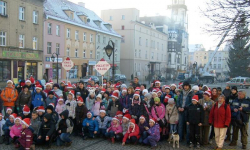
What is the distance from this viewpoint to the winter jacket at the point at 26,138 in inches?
299

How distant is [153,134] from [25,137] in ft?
12.8

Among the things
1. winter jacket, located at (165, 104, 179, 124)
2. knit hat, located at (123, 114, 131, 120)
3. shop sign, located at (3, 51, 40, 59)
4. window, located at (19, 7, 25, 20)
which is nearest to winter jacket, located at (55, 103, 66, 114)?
knit hat, located at (123, 114, 131, 120)

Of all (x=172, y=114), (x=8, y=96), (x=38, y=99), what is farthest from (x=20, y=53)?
(x=172, y=114)

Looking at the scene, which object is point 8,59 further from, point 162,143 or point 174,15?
point 174,15

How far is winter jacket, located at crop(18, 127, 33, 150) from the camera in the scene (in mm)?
7602

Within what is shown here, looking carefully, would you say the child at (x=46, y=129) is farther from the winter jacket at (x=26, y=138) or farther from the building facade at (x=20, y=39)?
the building facade at (x=20, y=39)

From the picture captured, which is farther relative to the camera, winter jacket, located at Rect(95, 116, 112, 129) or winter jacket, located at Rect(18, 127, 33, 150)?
winter jacket, located at Rect(95, 116, 112, 129)

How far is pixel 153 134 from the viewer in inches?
Result: 325

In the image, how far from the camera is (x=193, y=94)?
28.0ft

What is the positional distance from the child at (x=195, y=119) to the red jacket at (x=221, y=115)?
0.36 m

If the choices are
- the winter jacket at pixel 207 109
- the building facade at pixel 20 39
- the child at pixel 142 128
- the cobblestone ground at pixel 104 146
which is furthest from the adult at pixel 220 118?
the building facade at pixel 20 39

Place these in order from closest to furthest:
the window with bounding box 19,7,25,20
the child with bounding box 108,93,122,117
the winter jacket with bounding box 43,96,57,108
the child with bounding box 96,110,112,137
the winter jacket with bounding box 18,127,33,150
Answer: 1. the winter jacket with bounding box 18,127,33,150
2. the child with bounding box 96,110,112,137
3. the winter jacket with bounding box 43,96,57,108
4. the child with bounding box 108,93,122,117
5. the window with bounding box 19,7,25,20

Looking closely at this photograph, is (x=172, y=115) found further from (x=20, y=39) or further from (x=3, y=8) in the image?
(x=20, y=39)

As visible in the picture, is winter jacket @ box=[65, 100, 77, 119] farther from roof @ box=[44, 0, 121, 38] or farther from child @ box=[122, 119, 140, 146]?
roof @ box=[44, 0, 121, 38]
